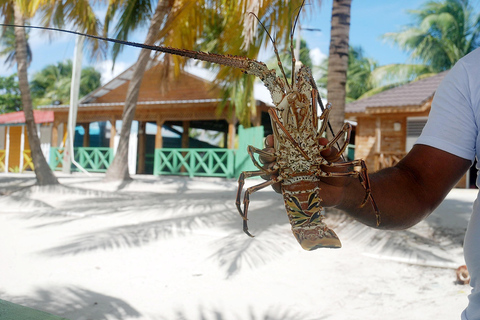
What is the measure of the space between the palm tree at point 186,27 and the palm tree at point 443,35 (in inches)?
725

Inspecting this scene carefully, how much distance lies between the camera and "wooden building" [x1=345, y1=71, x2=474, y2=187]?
50.2 feet

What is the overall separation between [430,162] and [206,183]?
12.9 meters

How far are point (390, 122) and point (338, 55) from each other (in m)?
10.3

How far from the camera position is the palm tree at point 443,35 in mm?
27609

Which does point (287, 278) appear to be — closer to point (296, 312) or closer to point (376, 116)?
point (296, 312)

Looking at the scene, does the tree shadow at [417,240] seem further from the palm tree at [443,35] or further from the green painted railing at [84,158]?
the palm tree at [443,35]

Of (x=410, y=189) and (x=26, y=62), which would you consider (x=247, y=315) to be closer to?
(x=410, y=189)

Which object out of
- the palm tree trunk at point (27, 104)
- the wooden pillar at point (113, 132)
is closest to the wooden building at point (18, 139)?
the wooden pillar at point (113, 132)

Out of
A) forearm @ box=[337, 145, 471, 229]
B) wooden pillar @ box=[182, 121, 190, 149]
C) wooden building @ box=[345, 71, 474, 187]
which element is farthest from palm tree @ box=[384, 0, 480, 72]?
forearm @ box=[337, 145, 471, 229]

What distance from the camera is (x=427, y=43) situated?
1129 inches

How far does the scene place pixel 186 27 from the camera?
1082cm

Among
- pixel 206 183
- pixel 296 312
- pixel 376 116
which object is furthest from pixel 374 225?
pixel 376 116

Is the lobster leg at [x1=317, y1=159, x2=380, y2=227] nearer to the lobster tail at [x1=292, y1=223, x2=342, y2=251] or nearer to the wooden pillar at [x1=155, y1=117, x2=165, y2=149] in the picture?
the lobster tail at [x1=292, y1=223, x2=342, y2=251]

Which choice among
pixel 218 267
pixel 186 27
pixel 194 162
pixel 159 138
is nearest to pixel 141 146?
pixel 159 138
